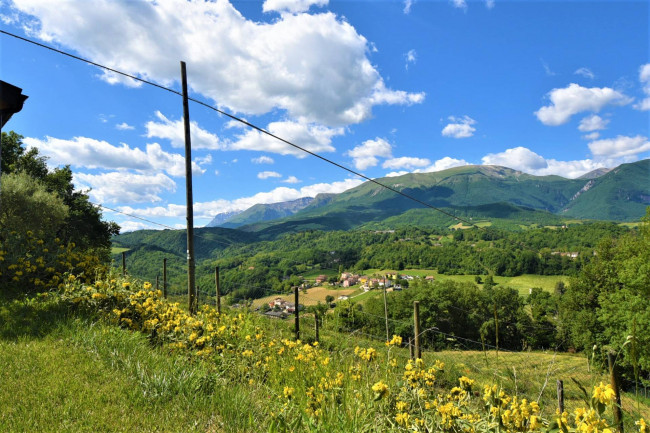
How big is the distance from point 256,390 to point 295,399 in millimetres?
512

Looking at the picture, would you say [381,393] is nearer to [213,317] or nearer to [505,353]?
[505,353]

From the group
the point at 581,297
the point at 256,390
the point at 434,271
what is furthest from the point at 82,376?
the point at 434,271

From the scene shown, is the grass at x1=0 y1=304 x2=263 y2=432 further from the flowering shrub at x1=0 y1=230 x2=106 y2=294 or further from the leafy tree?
the leafy tree

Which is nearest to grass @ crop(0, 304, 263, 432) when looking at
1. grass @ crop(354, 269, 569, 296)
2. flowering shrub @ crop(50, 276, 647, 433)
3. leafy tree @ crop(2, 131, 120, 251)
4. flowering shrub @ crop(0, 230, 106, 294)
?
flowering shrub @ crop(50, 276, 647, 433)

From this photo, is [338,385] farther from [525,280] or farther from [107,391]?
[525,280]

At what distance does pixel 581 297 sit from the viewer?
3228cm

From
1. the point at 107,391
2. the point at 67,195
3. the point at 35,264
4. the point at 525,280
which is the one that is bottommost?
the point at 525,280

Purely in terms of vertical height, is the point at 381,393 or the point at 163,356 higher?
the point at 381,393

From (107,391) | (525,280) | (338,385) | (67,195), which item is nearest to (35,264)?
(107,391)

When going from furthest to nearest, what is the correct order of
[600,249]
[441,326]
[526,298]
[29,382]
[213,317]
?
1. [526,298]
2. [441,326]
3. [600,249]
4. [213,317]
5. [29,382]

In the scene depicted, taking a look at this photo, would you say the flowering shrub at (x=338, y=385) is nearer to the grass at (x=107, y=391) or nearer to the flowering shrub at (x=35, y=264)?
the grass at (x=107, y=391)

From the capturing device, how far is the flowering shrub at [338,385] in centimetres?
238

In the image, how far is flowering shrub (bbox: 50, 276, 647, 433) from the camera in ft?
7.82

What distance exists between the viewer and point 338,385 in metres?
3.45
